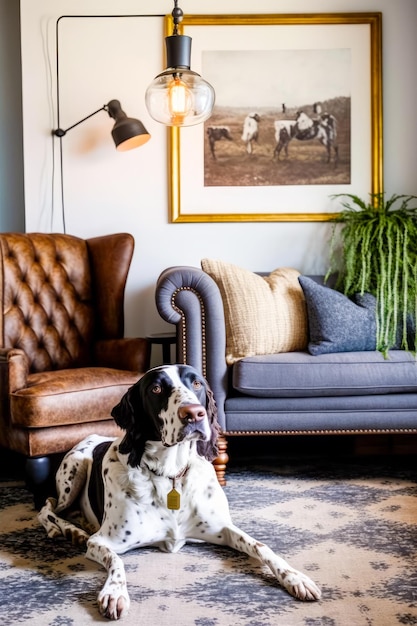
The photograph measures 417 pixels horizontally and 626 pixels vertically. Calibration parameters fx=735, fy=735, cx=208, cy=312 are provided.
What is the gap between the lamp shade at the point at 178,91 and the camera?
3281mm

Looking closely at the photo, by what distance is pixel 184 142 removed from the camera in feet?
12.7

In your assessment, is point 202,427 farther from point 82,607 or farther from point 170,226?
point 170,226

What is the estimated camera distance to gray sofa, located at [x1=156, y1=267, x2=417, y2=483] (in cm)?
292

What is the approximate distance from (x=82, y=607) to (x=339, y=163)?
275cm

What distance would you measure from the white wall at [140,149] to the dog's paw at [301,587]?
2241 millimetres

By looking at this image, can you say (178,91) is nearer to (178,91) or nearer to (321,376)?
(178,91)

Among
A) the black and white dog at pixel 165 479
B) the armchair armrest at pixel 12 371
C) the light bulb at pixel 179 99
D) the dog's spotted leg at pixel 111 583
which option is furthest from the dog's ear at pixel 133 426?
the light bulb at pixel 179 99

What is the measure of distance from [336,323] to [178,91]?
49.8 inches

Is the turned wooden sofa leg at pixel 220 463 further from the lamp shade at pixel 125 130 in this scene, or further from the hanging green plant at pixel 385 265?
the lamp shade at pixel 125 130

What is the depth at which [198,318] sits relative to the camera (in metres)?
2.96

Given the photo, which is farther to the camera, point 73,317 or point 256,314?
point 73,317

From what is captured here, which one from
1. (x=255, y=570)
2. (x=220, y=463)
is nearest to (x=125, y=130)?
(x=220, y=463)

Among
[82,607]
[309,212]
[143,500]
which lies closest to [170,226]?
[309,212]

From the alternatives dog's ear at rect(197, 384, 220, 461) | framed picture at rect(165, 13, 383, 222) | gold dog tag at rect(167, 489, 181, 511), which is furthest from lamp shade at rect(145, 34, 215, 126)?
gold dog tag at rect(167, 489, 181, 511)
